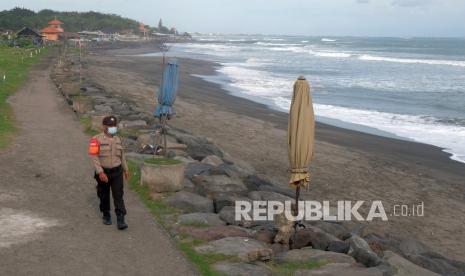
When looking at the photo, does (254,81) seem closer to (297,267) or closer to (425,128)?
(425,128)

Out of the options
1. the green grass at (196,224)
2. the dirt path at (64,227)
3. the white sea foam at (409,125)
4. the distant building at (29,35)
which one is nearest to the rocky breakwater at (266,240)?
the green grass at (196,224)

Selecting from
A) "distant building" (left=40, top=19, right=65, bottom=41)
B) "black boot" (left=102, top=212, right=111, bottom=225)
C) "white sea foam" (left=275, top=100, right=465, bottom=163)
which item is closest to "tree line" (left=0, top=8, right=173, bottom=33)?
"distant building" (left=40, top=19, right=65, bottom=41)

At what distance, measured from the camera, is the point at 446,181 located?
14539 millimetres

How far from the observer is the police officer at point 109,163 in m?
6.81

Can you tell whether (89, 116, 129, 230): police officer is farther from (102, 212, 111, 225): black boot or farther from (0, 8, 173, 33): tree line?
(0, 8, 173, 33): tree line

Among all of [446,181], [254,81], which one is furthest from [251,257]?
[254,81]

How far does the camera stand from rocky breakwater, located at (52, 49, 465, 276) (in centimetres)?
639

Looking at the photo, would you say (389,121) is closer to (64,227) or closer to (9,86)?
(9,86)

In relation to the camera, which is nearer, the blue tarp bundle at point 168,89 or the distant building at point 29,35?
the blue tarp bundle at point 168,89

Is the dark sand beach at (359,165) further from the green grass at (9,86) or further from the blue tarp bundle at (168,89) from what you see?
the green grass at (9,86)

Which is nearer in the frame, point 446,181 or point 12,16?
point 446,181

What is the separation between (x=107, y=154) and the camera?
6883mm

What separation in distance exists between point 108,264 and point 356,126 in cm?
1808

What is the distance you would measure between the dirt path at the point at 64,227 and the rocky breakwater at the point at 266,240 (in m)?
0.54
